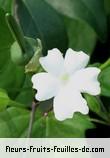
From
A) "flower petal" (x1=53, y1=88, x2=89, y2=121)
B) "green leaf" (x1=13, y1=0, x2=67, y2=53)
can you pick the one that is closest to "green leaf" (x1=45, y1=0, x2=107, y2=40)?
"green leaf" (x1=13, y1=0, x2=67, y2=53)

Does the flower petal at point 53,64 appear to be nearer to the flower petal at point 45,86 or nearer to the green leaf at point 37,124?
the flower petal at point 45,86

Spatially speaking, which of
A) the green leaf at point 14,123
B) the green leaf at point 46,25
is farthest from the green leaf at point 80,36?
the green leaf at point 14,123

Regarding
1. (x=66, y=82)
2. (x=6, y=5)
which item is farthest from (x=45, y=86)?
(x=6, y=5)

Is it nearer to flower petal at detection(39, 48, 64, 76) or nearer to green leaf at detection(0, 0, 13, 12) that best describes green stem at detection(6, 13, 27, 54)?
flower petal at detection(39, 48, 64, 76)

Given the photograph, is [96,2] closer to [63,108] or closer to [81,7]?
[81,7]

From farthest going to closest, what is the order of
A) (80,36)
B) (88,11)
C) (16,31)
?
1. (80,36)
2. (88,11)
3. (16,31)

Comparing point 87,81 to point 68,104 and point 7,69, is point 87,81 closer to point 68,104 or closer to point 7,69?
point 68,104
